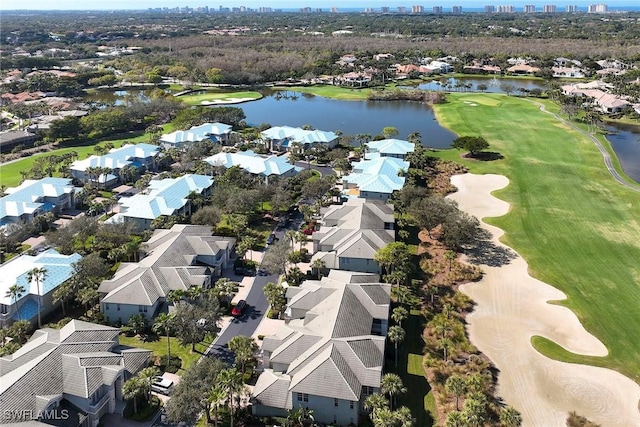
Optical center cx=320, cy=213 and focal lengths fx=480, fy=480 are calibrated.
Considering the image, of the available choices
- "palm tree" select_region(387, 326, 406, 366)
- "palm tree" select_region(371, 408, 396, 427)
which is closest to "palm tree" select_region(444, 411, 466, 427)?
"palm tree" select_region(371, 408, 396, 427)

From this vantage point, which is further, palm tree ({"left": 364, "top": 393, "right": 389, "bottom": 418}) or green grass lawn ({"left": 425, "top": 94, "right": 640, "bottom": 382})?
green grass lawn ({"left": 425, "top": 94, "right": 640, "bottom": 382})

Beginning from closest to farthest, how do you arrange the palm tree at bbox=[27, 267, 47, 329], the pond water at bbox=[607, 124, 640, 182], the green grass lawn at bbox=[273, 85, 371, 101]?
the palm tree at bbox=[27, 267, 47, 329] < the pond water at bbox=[607, 124, 640, 182] < the green grass lawn at bbox=[273, 85, 371, 101]

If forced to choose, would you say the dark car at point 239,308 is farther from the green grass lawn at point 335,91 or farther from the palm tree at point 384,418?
the green grass lawn at point 335,91

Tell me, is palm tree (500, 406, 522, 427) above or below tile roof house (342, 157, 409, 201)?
below

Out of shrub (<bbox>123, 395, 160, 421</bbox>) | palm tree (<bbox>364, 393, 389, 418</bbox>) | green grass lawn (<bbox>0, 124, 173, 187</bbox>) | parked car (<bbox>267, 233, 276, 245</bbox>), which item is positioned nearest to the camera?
palm tree (<bbox>364, 393, 389, 418</bbox>)

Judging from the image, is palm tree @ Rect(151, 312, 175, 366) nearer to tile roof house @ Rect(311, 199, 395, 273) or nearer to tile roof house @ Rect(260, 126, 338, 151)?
tile roof house @ Rect(311, 199, 395, 273)

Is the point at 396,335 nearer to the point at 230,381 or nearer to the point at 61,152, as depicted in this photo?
the point at 230,381

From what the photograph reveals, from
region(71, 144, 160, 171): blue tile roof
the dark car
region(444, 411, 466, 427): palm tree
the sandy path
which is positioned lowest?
the sandy path

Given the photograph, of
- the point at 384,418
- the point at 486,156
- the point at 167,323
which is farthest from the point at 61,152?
the point at 384,418
